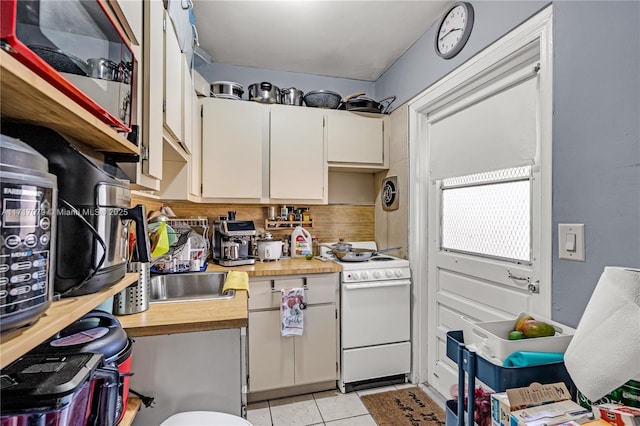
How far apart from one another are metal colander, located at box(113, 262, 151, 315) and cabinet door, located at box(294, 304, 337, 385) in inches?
46.5

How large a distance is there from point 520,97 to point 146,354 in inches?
82.2

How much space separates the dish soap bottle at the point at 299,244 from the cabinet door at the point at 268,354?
681 millimetres

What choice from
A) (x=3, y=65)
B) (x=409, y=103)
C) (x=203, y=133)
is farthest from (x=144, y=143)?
(x=409, y=103)

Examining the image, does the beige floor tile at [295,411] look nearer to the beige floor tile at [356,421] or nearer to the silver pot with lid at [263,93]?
the beige floor tile at [356,421]

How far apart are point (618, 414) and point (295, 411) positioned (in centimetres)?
182

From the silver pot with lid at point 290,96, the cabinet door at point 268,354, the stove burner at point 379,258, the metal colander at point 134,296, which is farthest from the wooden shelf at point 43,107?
the stove burner at point 379,258

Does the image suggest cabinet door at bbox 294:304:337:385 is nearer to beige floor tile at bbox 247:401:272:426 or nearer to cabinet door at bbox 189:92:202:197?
beige floor tile at bbox 247:401:272:426

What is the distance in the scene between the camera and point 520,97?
5.16ft

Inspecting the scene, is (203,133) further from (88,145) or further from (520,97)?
(520,97)

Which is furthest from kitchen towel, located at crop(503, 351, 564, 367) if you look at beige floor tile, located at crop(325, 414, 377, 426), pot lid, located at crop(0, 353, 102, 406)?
beige floor tile, located at crop(325, 414, 377, 426)

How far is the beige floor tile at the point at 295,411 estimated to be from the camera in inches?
77.6

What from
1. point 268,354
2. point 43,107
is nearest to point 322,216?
point 268,354

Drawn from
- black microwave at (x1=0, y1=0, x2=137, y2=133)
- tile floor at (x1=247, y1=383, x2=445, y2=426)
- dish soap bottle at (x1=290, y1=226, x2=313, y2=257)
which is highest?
black microwave at (x1=0, y1=0, x2=137, y2=133)

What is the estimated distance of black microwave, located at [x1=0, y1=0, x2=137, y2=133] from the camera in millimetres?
430
